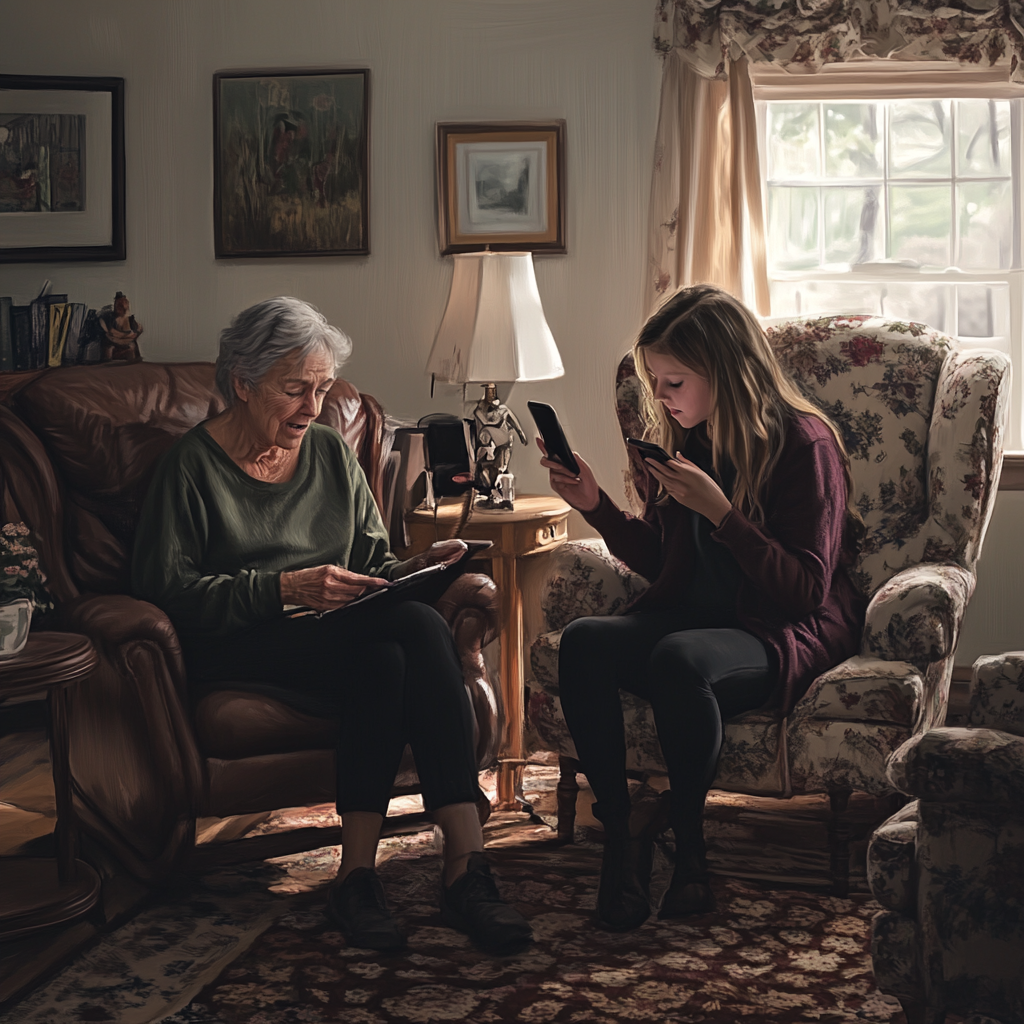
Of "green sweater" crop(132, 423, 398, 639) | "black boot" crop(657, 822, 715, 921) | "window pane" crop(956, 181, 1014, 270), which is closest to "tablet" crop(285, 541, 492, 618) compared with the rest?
"green sweater" crop(132, 423, 398, 639)

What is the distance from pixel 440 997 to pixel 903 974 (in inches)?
27.5

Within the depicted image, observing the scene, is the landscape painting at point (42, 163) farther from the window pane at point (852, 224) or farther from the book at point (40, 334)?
the window pane at point (852, 224)

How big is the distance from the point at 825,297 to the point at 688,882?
1952mm

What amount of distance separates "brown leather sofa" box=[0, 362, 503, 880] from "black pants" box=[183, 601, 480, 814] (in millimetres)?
80

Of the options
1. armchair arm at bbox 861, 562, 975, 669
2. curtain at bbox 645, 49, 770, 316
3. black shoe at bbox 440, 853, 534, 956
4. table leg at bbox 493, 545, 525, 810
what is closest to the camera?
black shoe at bbox 440, 853, 534, 956

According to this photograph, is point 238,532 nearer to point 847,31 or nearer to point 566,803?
point 566,803

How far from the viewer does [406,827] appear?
2455mm

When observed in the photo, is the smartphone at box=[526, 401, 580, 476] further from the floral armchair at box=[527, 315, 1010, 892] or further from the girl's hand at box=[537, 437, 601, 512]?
the floral armchair at box=[527, 315, 1010, 892]

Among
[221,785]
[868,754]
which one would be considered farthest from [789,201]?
[221,785]

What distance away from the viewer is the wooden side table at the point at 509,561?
282 cm

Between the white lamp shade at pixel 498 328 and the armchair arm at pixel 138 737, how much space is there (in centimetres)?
110

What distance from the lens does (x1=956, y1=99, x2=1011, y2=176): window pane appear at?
3338 mm

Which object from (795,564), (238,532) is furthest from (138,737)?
(795,564)

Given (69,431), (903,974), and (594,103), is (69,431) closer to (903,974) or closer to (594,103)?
(594,103)
